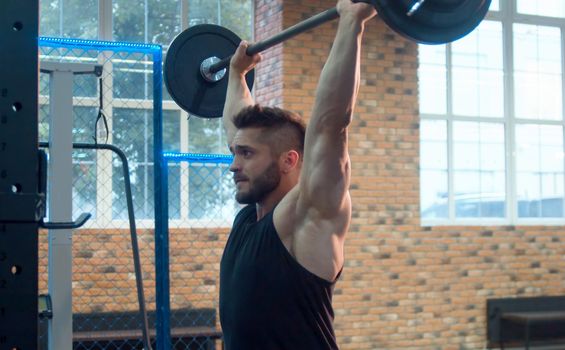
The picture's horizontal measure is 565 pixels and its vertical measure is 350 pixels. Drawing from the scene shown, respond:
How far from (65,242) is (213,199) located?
320 cm

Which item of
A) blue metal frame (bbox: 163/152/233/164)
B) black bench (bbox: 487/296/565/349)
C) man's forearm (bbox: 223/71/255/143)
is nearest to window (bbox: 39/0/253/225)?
blue metal frame (bbox: 163/152/233/164)

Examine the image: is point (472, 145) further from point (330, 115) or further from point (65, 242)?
point (330, 115)

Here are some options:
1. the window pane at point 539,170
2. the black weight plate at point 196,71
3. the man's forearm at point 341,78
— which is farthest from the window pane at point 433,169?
the man's forearm at point 341,78

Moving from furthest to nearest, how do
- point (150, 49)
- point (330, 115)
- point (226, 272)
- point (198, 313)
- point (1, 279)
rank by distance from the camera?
point (198, 313) → point (150, 49) → point (226, 272) → point (330, 115) → point (1, 279)

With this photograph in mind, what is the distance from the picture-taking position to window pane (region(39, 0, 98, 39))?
5.23m

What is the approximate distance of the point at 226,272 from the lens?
1760 millimetres

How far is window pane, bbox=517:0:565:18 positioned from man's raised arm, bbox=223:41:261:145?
488cm

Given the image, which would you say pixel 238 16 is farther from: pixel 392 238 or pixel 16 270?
pixel 16 270

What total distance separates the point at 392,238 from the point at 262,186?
4137 millimetres

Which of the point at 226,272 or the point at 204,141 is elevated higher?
the point at 204,141

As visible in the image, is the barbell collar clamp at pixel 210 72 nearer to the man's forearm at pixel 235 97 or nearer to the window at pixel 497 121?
the man's forearm at pixel 235 97

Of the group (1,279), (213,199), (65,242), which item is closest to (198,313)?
(213,199)

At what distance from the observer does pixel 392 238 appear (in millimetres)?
5816

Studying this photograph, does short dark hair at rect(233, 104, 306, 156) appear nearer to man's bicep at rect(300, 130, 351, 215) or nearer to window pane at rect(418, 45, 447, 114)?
man's bicep at rect(300, 130, 351, 215)
